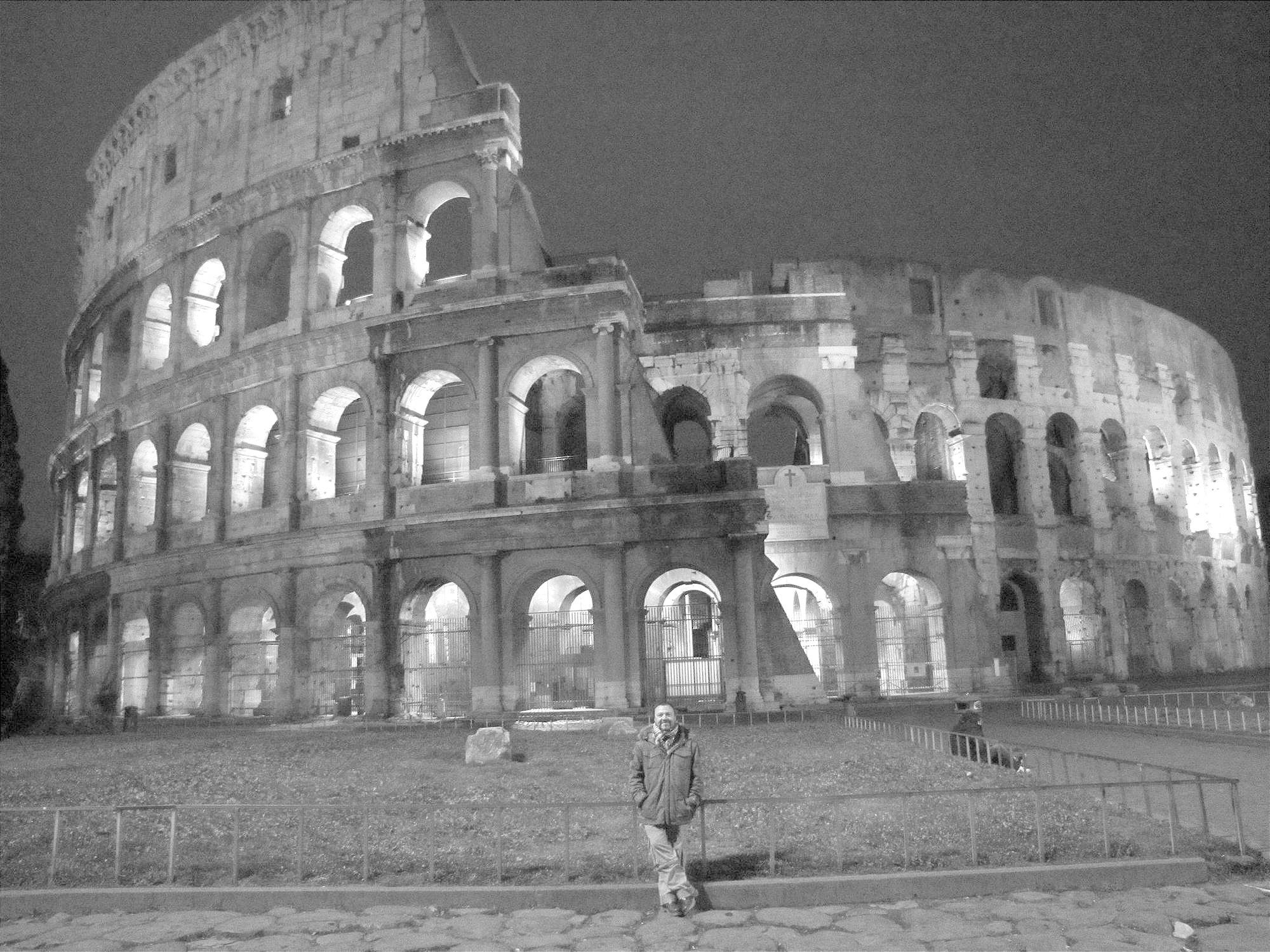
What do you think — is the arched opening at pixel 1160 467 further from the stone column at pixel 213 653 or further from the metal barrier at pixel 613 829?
the stone column at pixel 213 653

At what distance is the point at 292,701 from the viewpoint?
21094mm

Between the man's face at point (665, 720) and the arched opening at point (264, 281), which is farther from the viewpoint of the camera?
the arched opening at point (264, 281)

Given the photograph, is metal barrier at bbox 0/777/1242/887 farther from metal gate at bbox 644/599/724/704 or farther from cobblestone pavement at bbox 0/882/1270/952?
metal gate at bbox 644/599/724/704

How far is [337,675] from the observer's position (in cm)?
2261

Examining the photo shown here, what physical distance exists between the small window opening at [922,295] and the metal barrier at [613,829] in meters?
19.4

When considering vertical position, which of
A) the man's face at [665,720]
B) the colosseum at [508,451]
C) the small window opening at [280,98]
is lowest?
the man's face at [665,720]

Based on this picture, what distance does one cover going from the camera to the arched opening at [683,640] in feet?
65.2

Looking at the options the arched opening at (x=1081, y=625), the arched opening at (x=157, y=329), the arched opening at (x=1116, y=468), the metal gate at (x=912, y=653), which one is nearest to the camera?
the metal gate at (x=912, y=653)

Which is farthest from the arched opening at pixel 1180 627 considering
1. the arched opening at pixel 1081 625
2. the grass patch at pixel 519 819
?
the grass patch at pixel 519 819

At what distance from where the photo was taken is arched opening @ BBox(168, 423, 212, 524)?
80.8ft

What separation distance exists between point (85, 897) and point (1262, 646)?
3784cm

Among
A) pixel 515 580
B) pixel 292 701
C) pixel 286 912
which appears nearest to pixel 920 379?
pixel 515 580

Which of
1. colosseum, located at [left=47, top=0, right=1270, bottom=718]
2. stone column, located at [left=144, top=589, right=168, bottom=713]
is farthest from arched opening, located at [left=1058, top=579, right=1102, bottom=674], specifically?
stone column, located at [left=144, top=589, right=168, bottom=713]

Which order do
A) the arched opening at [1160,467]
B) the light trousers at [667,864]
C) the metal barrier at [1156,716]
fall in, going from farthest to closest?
the arched opening at [1160,467] → the metal barrier at [1156,716] → the light trousers at [667,864]
